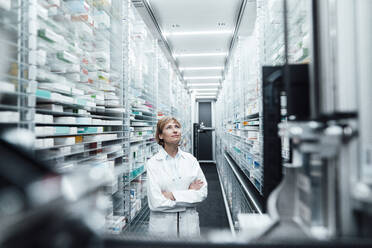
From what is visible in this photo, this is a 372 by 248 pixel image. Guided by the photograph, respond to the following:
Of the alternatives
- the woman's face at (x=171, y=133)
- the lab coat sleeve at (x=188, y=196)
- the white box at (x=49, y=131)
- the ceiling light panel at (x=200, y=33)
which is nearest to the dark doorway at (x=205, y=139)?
the ceiling light panel at (x=200, y=33)

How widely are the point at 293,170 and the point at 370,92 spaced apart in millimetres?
292

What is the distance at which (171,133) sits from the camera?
83.5 inches

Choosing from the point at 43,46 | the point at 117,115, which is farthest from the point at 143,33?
the point at 43,46

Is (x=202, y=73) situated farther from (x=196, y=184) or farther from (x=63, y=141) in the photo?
(x=63, y=141)

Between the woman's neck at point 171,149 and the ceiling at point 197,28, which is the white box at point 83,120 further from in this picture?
the ceiling at point 197,28

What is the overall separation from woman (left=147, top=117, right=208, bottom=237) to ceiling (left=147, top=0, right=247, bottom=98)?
5.65 ft

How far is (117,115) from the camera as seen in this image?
1.96 m

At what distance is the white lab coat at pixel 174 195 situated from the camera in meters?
1.77

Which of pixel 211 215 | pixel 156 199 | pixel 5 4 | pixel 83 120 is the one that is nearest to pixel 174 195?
pixel 156 199

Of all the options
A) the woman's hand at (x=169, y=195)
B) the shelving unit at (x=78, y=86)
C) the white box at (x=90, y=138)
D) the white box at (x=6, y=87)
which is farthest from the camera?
the woman's hand at (x=169, y=195)

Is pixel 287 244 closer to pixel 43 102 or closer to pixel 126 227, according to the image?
pixel 43 102

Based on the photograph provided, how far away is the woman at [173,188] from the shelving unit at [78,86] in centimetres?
33

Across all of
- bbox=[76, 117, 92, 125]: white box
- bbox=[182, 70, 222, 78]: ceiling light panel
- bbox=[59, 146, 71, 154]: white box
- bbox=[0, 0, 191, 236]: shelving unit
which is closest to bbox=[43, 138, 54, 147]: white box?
bbox=[0, 0, 191, 236]: shelving unit

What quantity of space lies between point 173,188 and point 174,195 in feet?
0.44
